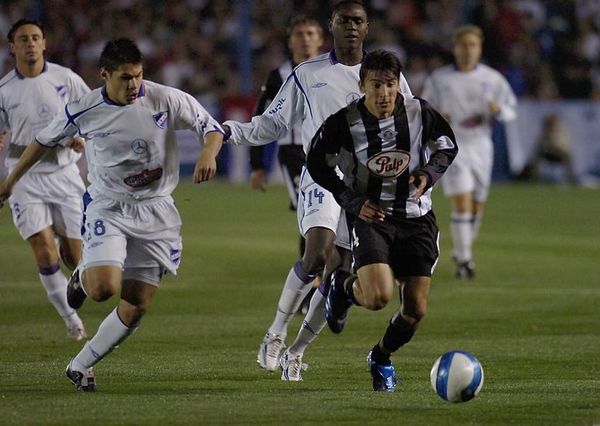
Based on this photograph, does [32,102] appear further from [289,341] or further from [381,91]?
[381,91]

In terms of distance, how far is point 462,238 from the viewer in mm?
14844

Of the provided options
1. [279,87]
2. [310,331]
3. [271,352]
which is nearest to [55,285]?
[279,87]

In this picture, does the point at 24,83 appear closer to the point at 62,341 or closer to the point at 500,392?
the point at 62,341

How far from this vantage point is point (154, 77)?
90.2ft

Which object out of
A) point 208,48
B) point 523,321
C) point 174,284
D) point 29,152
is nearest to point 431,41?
point 208,48

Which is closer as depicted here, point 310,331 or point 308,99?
point 310,331

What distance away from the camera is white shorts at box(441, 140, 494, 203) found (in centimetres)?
1532

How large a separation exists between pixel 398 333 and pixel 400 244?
1.68ft

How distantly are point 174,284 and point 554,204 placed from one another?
10082 millimetres

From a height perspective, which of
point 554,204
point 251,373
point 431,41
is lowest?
point 554,204

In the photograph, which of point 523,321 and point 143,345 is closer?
point 143,345

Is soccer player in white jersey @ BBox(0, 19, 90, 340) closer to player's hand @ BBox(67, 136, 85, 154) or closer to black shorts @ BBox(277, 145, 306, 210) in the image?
player's hand @ BBox(67, 136, 85, 154)

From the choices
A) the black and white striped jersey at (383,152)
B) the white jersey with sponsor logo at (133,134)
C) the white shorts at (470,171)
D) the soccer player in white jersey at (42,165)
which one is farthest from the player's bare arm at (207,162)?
the white shorts at (470,171)

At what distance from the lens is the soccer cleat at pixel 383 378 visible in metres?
8.22
